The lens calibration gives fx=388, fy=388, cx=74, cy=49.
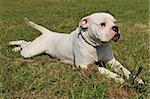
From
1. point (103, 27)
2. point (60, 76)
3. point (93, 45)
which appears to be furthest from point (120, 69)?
point (60, 76)

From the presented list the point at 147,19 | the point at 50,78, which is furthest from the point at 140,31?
the point at 50,78

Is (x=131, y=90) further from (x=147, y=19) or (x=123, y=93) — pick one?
(x=147, y=19)

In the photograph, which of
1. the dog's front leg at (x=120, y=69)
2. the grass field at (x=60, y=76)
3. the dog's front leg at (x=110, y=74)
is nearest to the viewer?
the grass field at (x=60, y=76)

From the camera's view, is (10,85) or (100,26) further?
(100,26)

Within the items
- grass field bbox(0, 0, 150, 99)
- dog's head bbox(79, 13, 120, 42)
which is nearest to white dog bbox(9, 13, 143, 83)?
dog's head bbox(79, 13, 120, 42)

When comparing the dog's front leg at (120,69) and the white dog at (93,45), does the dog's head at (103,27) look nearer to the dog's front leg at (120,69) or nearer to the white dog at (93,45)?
the white dog at (93,45)

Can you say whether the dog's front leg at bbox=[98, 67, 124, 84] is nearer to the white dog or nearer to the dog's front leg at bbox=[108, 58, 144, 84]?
the white dog

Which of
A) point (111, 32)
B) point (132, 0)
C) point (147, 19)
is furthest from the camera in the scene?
point (132, 0)

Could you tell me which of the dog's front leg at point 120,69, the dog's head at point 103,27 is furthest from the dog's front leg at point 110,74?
the dog's head at point 103,27

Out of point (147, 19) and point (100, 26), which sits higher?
point (100, 26)

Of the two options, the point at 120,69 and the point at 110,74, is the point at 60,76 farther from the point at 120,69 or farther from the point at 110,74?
the point at 120,69

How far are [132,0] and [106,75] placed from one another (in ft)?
48.7

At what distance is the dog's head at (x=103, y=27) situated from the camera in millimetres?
5074

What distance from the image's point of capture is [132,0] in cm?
1938
